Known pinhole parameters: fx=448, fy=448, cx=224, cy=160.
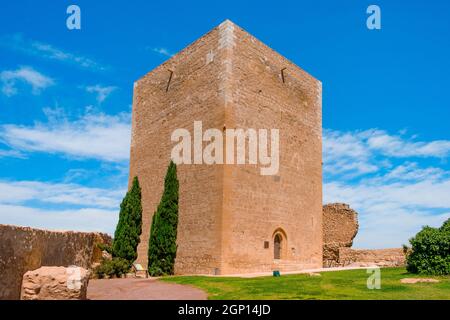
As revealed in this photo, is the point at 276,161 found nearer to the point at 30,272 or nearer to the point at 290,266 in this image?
the point at 290,266

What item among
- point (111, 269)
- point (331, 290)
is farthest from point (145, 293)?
point (111, 269)

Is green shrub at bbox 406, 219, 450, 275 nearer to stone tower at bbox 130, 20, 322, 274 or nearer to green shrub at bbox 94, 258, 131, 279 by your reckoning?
stone tower at bbox 130, 20, 322, 274

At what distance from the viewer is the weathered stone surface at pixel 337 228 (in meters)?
24.2

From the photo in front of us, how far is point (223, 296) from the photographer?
8.81 m

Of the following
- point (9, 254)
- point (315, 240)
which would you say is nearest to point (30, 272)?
point (9, 254)

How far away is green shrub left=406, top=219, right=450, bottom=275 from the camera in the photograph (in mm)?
11711

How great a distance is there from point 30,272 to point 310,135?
52.0 feet

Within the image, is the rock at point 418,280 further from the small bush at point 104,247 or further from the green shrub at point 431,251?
the small bush at point 104,247

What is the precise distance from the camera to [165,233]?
1703 centimetres

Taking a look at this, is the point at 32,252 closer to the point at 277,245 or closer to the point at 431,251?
the point at 431,251

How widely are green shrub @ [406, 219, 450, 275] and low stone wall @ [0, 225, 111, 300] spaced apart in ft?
29.1

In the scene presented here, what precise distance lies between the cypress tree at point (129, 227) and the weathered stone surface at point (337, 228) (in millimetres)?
10343

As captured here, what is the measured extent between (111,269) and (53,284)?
419 inches
